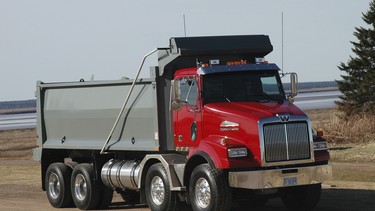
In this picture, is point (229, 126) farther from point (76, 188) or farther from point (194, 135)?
point (76, 188)

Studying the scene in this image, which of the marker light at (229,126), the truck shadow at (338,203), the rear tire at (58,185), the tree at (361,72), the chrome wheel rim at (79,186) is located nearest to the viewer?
the marker light at (229,126)

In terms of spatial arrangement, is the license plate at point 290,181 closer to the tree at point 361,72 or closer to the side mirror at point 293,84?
the side mirror at point 293,84

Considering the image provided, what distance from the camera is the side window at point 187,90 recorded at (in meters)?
17.6

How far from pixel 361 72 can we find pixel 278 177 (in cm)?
3311

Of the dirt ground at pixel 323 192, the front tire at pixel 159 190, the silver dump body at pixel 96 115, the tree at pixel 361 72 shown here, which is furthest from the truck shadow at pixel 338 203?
the tree at pixel 361 72

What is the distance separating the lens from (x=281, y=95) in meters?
18.0

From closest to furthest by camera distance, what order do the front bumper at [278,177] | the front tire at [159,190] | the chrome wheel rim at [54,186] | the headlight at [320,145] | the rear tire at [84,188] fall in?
1. the front bumper at [278,177]
2. the headlight at [320,145]
3. the front tire at [159,190]
4. the rear tire at [84,188]
5. the chrome wheel rim at [54,186]

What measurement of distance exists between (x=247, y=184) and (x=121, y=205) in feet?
19.9

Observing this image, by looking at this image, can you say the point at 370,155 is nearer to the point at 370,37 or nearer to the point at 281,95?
the point at 281,95

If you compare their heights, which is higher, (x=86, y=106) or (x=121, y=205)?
(x=86, y=106)

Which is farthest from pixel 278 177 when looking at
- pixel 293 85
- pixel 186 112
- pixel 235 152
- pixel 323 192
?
pixel 323 192

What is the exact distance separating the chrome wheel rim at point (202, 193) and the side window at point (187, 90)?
1.59 meters

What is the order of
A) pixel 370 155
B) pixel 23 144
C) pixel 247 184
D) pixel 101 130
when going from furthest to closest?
pixel 23 144, pixel 370 155, pixel 101 130, pixel 247 184

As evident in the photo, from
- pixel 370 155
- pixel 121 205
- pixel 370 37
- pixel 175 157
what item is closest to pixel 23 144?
pixel 370 37
